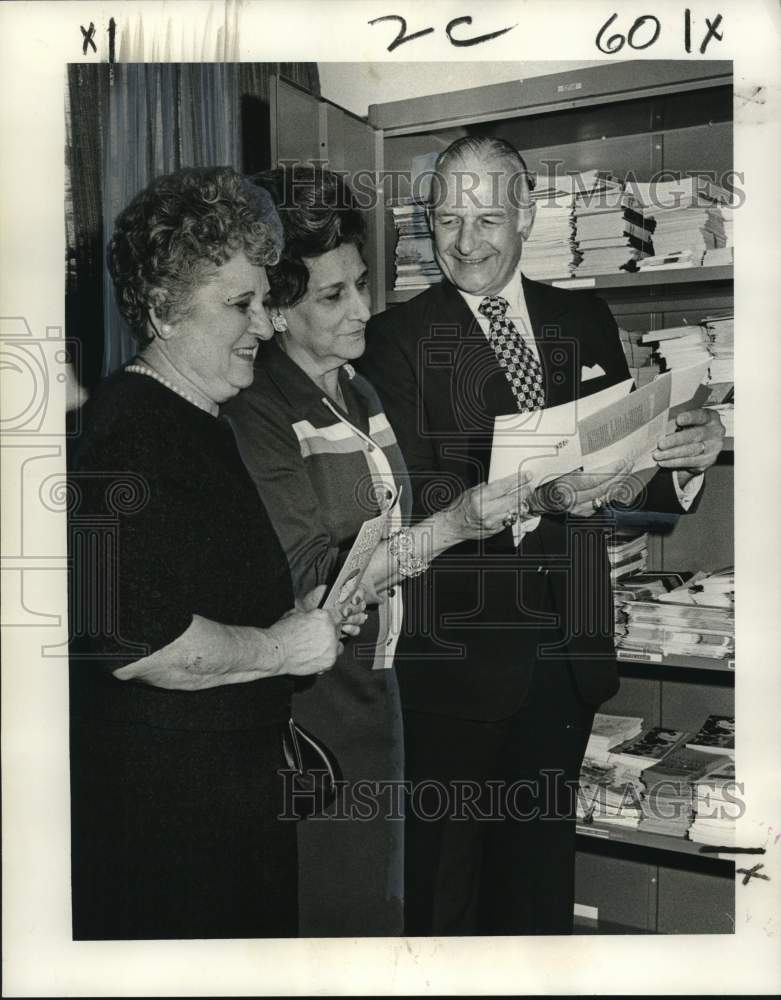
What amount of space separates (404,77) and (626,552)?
113cm

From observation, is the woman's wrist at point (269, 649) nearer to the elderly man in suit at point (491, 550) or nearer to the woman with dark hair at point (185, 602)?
the woman with dark hair at point (185, 602)

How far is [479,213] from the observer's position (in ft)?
6.32

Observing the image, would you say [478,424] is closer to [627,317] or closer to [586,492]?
[586,492]

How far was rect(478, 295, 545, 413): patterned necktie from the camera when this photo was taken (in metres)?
1.94

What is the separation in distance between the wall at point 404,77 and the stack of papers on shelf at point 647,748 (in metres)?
1.46

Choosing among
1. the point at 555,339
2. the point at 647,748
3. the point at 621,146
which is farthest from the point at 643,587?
the point at 621,146

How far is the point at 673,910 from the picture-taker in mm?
2053

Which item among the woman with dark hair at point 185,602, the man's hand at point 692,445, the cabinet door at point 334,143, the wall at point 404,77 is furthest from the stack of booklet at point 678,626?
the wall at point 404,77

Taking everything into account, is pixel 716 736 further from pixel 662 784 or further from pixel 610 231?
pixel 610 231

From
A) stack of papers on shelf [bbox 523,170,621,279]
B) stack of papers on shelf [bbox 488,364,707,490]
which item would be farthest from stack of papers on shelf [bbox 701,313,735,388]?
stack of papers on shelf [bbox 523,170,621,279]

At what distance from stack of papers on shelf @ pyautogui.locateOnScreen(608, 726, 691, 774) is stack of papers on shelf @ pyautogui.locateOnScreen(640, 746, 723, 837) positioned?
2 centimetres

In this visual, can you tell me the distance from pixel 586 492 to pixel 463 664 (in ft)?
1.48

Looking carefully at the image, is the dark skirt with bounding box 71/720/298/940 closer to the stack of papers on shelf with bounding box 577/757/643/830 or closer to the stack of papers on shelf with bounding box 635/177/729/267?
the stack of papers on shelf with bounding box 577/757/643/830

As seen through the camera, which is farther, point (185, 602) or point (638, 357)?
point (638, 357)
